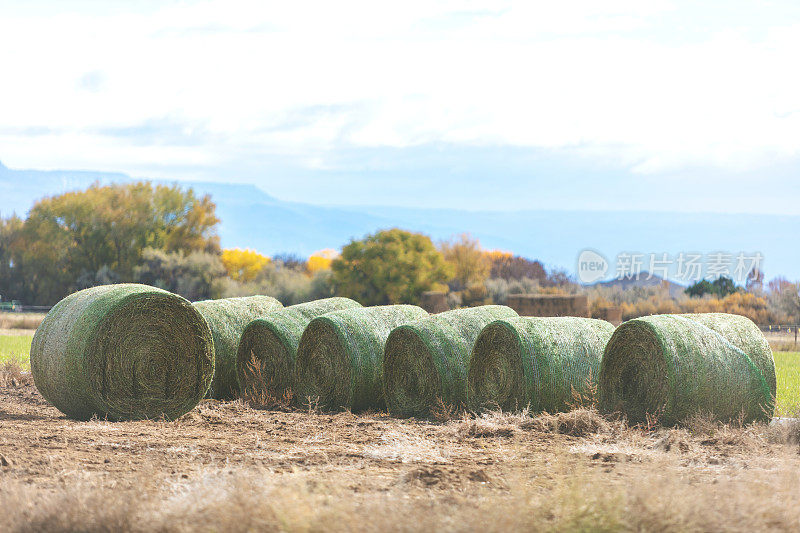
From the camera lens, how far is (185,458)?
8.84 meters

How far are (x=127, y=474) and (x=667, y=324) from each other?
5.97m

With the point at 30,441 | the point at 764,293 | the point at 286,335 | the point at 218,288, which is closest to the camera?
the point at 30,441

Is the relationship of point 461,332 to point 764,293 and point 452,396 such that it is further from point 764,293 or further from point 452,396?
point 764,293

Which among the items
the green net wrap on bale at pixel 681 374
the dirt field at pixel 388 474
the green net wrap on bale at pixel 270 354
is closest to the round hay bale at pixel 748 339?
the green net wrap on bale at pixel 681 374

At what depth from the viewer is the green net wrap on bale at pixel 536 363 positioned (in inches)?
438

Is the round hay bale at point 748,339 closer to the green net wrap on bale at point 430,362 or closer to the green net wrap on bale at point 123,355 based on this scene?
the green net wrap on bale at point 430,362

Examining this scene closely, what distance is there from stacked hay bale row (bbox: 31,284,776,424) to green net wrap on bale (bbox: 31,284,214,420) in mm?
16

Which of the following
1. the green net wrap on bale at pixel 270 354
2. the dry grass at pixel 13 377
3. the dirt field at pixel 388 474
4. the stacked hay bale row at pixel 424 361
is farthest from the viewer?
the dry grass at pixel 13 377

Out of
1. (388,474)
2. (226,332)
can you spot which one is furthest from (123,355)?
(388,474)

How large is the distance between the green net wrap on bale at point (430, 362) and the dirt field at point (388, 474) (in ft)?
1.76

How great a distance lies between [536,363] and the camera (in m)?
11.1

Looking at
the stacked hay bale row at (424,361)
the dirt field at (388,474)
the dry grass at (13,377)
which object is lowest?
the dry grass at (13,377)

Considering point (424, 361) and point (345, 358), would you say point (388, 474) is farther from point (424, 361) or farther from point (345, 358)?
point (345, 358)

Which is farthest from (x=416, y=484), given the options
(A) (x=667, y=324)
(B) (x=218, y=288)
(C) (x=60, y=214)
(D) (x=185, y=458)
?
(C) (x=60, y=214)
